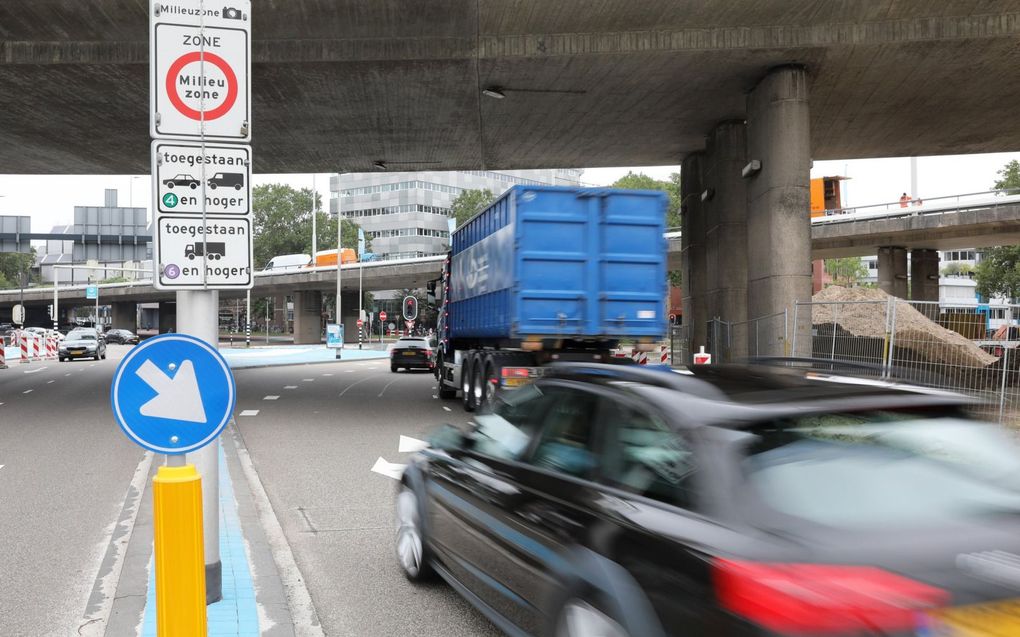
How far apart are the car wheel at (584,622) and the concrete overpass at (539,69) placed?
12.6 meters

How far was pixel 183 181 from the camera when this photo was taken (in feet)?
14.7

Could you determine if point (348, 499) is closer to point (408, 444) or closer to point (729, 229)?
point (408, 444)

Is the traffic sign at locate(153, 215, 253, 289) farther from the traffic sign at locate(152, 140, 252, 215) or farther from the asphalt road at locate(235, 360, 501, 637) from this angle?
the asphalt road at locate(235, 360, 501, 637)

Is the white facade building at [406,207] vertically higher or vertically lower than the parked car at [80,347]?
higher

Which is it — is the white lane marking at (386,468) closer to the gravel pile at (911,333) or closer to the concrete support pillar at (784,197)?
the gravel pile at (911,333)

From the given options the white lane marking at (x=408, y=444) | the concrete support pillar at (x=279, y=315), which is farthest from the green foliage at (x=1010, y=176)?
the concrete support pillar at (x=279, y=315)

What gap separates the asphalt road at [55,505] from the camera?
4898 millimetres

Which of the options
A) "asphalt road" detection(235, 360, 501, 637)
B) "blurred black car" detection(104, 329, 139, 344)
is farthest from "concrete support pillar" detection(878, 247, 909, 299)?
"blurred black car" detection(104, 329, 139, 344)

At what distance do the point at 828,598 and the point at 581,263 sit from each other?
11.6 metres

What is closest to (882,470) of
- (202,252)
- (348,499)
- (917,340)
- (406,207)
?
(202,252)

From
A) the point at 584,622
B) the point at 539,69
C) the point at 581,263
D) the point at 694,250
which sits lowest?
the point at 584,622

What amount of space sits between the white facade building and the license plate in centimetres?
10666

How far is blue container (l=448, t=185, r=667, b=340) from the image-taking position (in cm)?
1342

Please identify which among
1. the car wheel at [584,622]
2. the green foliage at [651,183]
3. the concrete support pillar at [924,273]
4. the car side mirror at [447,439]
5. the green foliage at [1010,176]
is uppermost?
the green foliage at [651,183]
